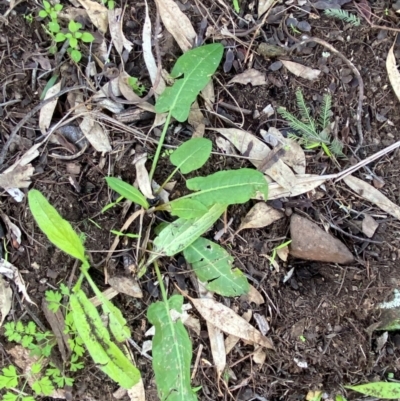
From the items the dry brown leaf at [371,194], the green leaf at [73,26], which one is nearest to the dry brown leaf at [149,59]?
the green leaf at [73,26]

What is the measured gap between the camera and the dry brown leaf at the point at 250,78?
79.7 inches

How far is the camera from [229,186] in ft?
6.02

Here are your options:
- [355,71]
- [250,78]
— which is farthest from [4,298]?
[355,71]

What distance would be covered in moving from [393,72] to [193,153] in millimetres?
898

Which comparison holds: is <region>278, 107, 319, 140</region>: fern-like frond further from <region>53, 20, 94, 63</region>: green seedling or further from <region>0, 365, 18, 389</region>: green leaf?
<region>0, 365, 18, 389</region>: green leaf

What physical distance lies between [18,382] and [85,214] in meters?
0.68

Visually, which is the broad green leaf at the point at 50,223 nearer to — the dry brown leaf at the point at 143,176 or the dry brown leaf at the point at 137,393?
the dry brown leaf at the point at 143,176

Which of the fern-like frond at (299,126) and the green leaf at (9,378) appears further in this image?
the fern-like frond at (299,126)

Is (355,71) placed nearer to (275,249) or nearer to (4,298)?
(275,249)

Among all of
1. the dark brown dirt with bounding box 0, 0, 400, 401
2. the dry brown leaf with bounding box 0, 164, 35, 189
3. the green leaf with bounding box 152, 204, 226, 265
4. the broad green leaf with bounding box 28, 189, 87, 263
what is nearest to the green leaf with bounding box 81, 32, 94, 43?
the dark brown dirt with bounding box 0, 0, 400, 401

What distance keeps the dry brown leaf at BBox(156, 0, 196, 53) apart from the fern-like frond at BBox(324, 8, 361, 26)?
1.82ft

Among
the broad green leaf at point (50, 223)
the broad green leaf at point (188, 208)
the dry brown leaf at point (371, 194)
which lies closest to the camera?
the broad green leaf at point (50, 223)

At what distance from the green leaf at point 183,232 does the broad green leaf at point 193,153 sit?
0.57 ft

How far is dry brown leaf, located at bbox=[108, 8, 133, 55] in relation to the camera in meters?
2.00
